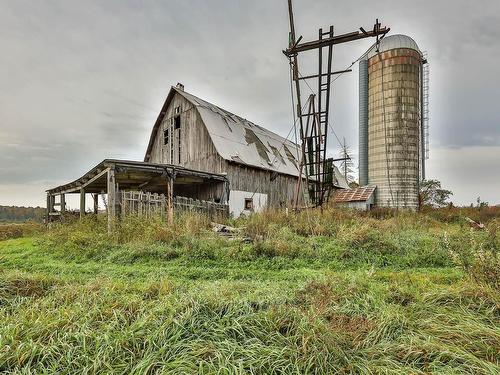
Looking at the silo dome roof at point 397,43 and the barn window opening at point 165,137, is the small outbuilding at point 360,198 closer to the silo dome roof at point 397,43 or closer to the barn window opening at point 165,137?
the silo dome roof at point 397,43

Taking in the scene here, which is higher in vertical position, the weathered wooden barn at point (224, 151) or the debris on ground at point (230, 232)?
the weathered wooden barn at point (224, 151)

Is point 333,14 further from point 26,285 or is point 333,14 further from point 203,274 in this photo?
point 26,285

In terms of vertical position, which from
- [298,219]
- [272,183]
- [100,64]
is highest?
[100,64]

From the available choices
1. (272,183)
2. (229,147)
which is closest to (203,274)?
(229,147)

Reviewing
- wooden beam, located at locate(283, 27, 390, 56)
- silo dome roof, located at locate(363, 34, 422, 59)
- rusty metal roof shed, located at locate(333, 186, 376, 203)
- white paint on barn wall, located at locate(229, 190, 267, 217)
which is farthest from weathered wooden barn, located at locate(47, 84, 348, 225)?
silo dome roof, located at locate(363, 34, 422, 59)

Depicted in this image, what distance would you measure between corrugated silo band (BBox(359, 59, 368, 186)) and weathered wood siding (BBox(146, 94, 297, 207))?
569cm

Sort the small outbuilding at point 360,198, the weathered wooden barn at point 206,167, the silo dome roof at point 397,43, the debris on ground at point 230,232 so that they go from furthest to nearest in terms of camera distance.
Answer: the small outbuilding at point 360,198 → the silo dome roof at point 397,43 → the weathered wooden barn at point 206,167 → the debris on ground at point 230,232

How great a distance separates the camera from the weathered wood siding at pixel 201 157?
1556 centimetres

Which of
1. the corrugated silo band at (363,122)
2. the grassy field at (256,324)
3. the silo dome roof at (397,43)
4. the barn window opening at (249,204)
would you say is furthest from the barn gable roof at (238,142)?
the grassy field at (256,324)

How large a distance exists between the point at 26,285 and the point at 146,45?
11.6m

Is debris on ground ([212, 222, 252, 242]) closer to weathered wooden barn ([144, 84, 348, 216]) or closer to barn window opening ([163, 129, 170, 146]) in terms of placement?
weathered wooden barn ([144, 84, 348, 216])

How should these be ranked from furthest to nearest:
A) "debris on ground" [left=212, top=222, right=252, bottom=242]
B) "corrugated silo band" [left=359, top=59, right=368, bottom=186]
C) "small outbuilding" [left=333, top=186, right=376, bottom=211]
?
"corrugated silo band" [left=359, top=59, right=368, bottom=186]
"small outbuilding" [left=333, top=186, right=376, bottom=211]
"debris on ground" [left=212, top=222, right=252, bottom=242]

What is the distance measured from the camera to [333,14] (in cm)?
998

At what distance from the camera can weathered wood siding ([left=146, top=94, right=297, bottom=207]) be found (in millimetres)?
15562
